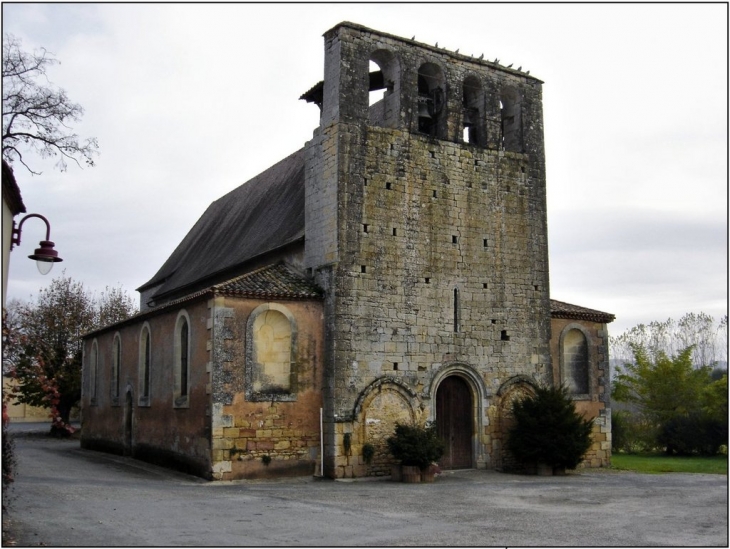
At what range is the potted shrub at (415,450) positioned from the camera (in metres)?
17.6

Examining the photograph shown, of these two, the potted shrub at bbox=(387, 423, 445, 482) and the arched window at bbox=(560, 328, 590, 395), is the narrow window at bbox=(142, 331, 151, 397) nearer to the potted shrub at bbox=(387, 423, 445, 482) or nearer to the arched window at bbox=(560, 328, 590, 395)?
the potted shrub at bbox=(387, 423, 445, 482)

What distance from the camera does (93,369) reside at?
93.5 ft

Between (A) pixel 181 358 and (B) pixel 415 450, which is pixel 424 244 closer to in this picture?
(B) pixel 415 450

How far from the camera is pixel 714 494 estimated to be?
16.0 metres

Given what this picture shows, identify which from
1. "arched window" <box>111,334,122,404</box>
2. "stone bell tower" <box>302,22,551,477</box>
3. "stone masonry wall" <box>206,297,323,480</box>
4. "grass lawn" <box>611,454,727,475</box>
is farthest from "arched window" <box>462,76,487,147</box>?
"arched window" <box>111,334,122,404</box>

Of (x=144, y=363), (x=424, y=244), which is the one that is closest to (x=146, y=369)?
(x=144, y=363)

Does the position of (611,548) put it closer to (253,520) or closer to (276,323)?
(253,520)

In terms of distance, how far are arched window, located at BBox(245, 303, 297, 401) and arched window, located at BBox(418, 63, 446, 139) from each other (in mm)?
6382

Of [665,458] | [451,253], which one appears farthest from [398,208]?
[665,458]

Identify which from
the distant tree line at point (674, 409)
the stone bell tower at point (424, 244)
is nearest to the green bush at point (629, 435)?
the distant tree line at point (674, 409)

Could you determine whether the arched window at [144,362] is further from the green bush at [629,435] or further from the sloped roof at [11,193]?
the green bush at [629,435]

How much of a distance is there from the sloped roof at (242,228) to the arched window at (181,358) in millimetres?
3158

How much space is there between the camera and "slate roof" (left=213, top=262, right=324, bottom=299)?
18.0 metres

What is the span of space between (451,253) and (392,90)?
4483 millimetres
